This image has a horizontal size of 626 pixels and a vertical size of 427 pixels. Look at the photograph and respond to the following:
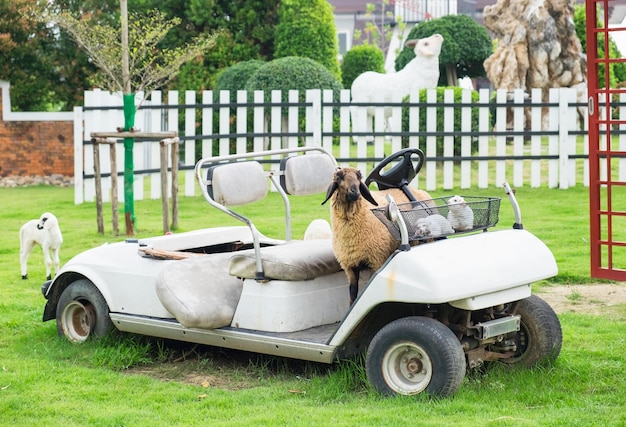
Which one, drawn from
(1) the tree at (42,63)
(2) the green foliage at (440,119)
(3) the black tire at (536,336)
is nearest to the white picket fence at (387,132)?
(2) the green foliage at (440,119)

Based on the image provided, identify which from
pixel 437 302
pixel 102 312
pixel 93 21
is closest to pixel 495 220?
pixel 437 302

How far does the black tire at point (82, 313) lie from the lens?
695cm

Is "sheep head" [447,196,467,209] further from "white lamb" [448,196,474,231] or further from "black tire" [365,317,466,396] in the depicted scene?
"black tire" [365,317,466,396]

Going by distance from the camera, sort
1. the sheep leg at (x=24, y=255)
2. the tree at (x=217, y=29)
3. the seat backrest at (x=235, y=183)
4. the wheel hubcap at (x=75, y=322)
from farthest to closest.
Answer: the tree at (x=217, y=29), the sheep leg at (x=24, y=255), the wheel hubcap at (x=75, y=322), the seat backrest at (x=235, y=183)

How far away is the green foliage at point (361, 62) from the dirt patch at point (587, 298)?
20288 millimetres

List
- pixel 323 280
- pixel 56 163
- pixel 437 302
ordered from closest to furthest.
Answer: pixel 437 302
pixel 323 280
pixel 56 163

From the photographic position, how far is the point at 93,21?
2353 centimetres

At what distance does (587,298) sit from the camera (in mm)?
8750

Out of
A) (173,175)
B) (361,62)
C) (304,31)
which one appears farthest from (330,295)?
(361,62)

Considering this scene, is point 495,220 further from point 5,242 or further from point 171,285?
point 5,242

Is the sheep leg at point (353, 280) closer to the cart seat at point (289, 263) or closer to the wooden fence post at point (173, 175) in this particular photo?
the cart seat at point (289, 263)

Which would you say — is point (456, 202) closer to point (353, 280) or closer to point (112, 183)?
point (353, 280)

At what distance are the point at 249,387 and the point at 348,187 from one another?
4.30 ft

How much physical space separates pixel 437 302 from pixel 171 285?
1.73 meters
